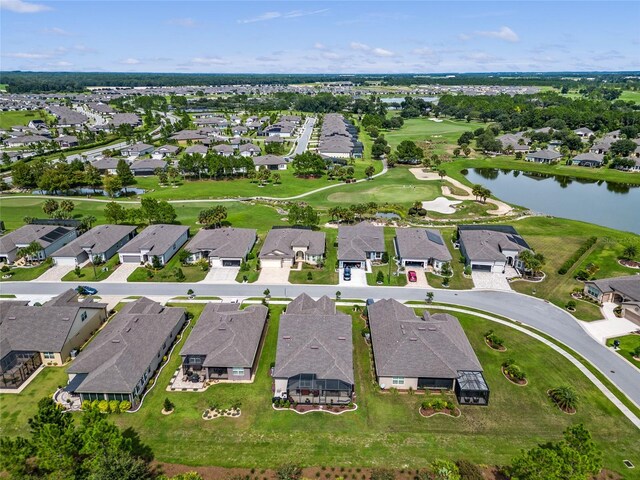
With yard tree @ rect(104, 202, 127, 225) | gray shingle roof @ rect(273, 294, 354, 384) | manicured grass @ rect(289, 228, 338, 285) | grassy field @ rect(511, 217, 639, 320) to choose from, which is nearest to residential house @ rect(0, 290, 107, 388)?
gray shingle roof @ rect(273, 294, 354, 384)

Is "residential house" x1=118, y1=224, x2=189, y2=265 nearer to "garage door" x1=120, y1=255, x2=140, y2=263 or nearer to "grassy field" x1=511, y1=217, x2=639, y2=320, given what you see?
"garage door" x1=120, y1=255, x2=140, y2=263

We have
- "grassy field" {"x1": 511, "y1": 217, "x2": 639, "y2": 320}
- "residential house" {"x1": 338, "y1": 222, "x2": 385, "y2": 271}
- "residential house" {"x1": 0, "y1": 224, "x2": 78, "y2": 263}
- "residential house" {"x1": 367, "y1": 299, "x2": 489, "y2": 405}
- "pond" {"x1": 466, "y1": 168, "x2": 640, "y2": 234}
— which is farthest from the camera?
"pond" {"x1": 466, "y1": 168, "x2": 640, "y2": 234}

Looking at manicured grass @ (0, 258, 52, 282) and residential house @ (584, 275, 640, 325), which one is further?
manicured grass @ (0, 258, 52, 282)

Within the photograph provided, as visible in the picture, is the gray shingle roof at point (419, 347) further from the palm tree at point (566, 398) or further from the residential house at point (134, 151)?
the residential house at point (134, 151)

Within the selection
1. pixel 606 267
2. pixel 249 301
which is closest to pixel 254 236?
pixel 249 301

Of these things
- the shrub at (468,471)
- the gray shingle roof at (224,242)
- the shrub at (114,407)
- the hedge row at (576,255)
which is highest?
the shrub at (468,471)

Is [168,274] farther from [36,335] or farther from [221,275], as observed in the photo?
[36,335]

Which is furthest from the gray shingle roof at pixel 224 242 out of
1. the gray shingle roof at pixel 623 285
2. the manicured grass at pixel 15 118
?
the manicured grass at pixel 15 118
